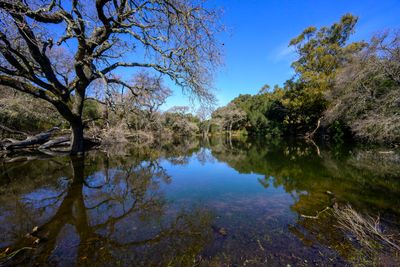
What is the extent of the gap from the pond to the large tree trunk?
3.18 m

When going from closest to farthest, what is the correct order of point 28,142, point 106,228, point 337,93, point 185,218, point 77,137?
point 106,228, point 185,218, point 77,137, point 28,142, point 337,93

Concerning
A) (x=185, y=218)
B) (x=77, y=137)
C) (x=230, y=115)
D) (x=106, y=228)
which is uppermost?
(x=230, y=115)

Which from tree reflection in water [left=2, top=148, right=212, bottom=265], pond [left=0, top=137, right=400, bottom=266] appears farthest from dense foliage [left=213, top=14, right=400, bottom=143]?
tree reflection in water [left=2, top=148, right=212, bottom=265]

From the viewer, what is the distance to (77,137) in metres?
9.67

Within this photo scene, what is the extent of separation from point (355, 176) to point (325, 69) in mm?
23104

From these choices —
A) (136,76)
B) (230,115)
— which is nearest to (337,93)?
(136,76)

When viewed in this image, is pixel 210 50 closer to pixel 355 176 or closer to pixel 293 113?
pixel 355 176

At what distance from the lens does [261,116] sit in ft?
129

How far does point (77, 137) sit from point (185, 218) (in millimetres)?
8564

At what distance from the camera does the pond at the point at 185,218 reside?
93.0 inches

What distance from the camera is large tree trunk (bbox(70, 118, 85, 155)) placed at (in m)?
9.17

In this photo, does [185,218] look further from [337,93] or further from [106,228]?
[337,93]

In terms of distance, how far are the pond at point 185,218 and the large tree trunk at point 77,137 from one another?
3179 mm

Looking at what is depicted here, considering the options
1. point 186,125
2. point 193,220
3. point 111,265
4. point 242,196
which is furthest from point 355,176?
point 186,125
